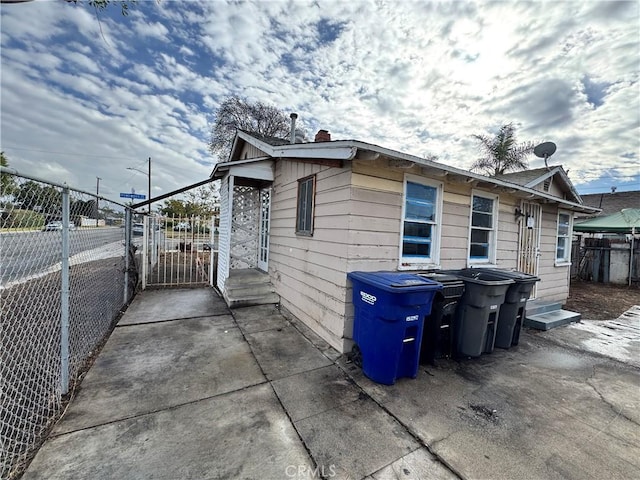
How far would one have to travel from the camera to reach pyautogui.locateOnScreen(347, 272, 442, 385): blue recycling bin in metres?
2.78

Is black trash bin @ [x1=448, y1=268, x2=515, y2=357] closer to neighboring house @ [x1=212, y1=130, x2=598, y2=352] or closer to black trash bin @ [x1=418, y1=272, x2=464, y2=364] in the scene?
black trash bin @ [x1=418, y1=272, x2=464, y2=364]

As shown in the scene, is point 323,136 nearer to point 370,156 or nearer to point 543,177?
point 370,156

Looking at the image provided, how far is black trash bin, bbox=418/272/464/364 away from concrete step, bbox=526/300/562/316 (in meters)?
3.50

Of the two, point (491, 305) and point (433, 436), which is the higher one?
point (491, 305)

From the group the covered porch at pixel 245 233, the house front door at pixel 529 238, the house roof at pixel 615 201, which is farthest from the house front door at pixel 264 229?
the house roof at pixel 615 201

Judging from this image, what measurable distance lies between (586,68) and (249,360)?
382 inches

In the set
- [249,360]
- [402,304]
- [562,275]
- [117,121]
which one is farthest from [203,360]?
[117,121]

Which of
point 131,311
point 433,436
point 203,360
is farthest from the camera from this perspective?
point 131,311

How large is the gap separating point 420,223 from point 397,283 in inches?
67.6

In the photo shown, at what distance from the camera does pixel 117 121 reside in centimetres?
1122

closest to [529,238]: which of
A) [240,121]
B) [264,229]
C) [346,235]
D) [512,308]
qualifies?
[512,308]

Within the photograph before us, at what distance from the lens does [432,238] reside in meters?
4.33

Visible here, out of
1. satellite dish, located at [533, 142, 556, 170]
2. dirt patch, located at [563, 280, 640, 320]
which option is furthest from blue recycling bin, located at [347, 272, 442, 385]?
satellite dish, located at [533, 142, 556, 170]

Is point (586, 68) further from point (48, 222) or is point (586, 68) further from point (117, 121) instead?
point (117, 121)
